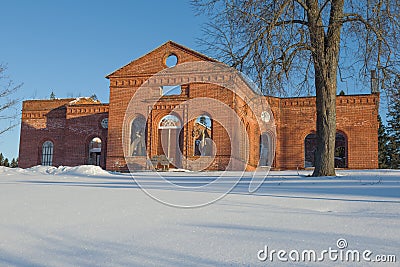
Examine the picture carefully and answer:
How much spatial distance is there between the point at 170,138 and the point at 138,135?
5.76ft

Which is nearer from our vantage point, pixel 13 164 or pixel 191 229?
pixel 191 229

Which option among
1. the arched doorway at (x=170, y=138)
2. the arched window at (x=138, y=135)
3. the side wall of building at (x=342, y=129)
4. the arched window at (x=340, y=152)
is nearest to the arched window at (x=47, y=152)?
the arched window at (x=138, y=135)

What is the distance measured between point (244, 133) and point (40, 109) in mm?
14596

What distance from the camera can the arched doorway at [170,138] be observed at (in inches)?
791

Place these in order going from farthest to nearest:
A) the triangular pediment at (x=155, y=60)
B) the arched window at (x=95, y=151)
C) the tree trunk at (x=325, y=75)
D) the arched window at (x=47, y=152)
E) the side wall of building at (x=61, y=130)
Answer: the arched window at (x=47, y=152) → the arched window at (x=95, y=151) → the side wall of building at (x=61, y=130) → the triangular pediment at (x=155, y=60) → the tree trunk at (x=325, y=75)

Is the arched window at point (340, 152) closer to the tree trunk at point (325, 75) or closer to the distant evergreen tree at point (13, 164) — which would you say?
the tree trunk at point (325, 75)

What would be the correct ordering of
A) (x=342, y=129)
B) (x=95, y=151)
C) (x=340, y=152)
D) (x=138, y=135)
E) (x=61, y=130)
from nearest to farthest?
(x=138, y=135), (x=342, y=129), (x=61, y=130), (x=95, y=151), (x=340, y=152)

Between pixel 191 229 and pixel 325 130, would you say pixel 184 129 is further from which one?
pixel 191 229

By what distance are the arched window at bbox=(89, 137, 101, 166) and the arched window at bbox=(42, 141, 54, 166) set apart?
2.61 m

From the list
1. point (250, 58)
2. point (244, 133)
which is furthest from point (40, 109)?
point (250, 58)

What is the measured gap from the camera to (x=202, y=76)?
19.3 m

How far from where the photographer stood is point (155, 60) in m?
20.7

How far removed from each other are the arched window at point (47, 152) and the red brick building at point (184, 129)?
75 cm

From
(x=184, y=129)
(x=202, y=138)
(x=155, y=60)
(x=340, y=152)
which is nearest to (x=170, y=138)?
(x=184, y=129)
